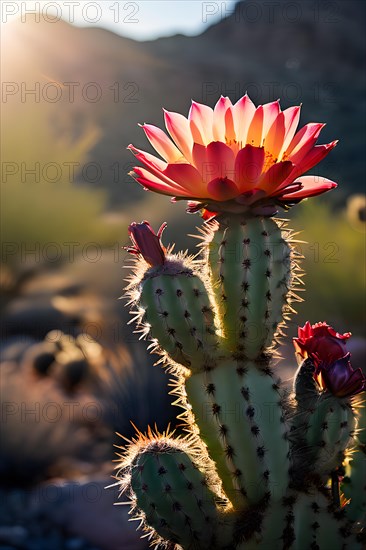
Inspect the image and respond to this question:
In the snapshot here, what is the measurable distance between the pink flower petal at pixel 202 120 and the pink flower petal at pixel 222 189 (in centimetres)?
18

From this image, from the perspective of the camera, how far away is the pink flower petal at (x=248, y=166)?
5.87 ft

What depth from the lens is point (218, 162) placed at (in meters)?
1.83

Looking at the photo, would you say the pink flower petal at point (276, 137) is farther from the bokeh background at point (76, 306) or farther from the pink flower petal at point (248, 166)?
the bokeh background at point (76, 306)

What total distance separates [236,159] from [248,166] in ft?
0.11


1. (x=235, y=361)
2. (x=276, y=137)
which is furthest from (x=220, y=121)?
(x=235, y=361)

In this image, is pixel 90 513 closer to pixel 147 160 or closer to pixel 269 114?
pixel 147 160

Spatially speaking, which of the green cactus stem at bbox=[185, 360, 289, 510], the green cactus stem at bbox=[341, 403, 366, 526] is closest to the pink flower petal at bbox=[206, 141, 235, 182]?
the green cactus stem at bbox=[185, 360, 289, 510]

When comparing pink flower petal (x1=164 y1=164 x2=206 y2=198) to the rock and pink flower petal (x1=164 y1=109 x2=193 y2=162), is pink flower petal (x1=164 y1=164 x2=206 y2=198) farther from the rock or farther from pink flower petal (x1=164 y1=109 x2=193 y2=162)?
the rock

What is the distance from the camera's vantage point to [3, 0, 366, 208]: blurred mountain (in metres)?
12.2

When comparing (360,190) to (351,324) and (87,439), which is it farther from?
(87,439)

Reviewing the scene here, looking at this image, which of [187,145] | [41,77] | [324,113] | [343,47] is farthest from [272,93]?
[187,145]

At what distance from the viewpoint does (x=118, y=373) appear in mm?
4461

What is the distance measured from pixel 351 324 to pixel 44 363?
2.12m

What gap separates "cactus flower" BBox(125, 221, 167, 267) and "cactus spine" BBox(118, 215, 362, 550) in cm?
3
